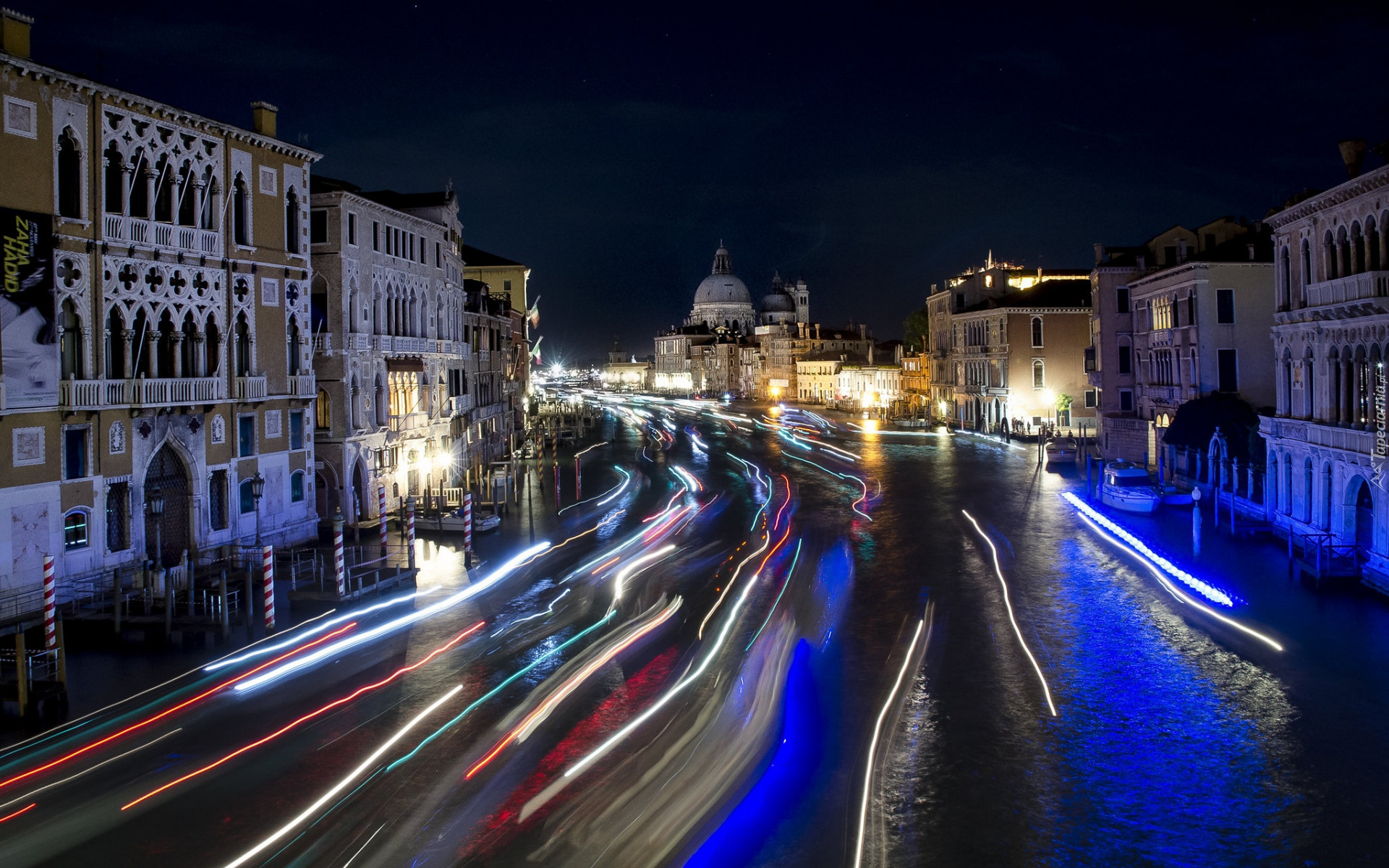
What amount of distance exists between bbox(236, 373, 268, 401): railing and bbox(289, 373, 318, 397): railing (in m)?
1.40

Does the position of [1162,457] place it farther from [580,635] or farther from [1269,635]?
[580,635]

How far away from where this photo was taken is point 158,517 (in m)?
25.1

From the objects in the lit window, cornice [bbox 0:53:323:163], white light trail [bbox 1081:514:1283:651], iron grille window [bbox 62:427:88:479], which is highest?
cornice [bbox 0:53:323:163]

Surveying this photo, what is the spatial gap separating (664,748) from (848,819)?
9.74 ft

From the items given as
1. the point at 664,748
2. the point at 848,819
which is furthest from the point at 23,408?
the point at 848,819

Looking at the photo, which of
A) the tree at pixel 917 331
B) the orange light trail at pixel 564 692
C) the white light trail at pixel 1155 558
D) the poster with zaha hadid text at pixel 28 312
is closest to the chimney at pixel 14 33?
the poster with zaha hadid text at pixel 28 312

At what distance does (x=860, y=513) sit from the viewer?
36625 millimetres

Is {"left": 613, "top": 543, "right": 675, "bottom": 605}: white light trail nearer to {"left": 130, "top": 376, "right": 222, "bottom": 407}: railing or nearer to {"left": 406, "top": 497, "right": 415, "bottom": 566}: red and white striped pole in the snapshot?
{"left": 406, "top": 497, "right": 415, "bottom": 566}: red and white striped pole

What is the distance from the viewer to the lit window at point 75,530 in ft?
74.1

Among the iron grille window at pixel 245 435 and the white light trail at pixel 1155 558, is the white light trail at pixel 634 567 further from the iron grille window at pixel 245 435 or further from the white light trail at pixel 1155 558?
the white light trail at pixel 1155 558

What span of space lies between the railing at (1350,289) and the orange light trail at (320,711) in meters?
22.6

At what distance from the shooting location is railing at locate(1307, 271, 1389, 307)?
2467 centimetres

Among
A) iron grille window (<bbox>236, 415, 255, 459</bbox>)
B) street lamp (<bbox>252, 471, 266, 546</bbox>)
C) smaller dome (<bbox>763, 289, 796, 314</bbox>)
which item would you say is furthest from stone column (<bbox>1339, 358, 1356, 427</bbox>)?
smaller dome (<bbox>763, 289, 796, 314</bbox>)

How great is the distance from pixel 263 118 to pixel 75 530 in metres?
13.2
